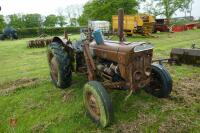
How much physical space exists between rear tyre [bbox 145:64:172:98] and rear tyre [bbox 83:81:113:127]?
133cm

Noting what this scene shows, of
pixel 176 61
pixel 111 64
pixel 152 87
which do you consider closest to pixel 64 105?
pixel 111 64

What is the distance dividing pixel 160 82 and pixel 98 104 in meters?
1.56

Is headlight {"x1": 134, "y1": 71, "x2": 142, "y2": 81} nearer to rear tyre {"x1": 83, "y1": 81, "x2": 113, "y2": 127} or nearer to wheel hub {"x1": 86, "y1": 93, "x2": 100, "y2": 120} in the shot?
rear tyre {"x1": 83, "y1": 81, "x2": 113, "y2": 127}

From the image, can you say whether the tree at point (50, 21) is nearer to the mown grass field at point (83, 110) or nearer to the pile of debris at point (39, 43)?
the pile of debris at point (39, 43)

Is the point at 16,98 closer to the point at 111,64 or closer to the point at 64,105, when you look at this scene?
the point at 64,105

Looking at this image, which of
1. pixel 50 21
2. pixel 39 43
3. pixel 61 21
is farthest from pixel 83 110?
pixel 61 21

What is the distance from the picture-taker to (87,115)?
4.86 meters

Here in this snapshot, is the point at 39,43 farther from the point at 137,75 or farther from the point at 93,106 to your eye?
the point at 137,75

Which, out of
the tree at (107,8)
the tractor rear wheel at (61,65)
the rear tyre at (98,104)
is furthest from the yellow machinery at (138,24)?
the rear tyre at (98,104)

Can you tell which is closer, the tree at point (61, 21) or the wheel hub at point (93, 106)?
the wheel hub at point (93, 106)

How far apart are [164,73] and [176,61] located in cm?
339

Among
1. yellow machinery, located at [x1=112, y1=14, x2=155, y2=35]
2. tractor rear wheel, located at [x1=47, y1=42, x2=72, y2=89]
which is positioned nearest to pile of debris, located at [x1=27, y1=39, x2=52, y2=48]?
yellow machinery, located at [x1=112, y1=14, x2=155, y2=35]

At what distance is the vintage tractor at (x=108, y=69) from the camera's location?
4.38 m

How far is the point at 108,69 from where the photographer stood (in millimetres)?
5008
